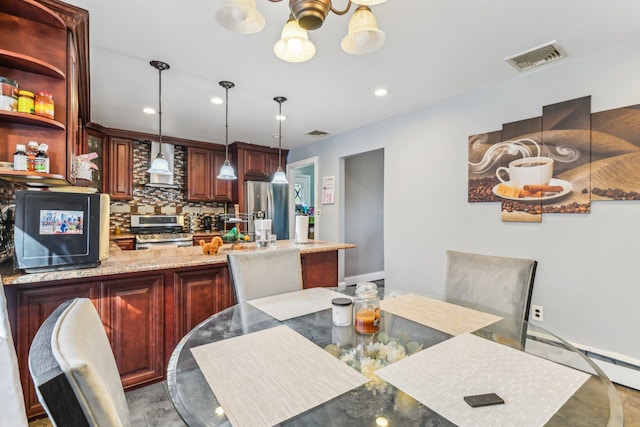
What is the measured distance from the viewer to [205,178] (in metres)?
4.98

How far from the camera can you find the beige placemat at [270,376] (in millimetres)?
718

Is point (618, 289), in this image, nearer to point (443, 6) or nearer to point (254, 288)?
point (443, 6)

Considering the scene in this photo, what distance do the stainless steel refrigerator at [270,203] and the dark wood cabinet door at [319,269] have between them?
2.01 meters

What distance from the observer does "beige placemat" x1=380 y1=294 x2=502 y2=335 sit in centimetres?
123

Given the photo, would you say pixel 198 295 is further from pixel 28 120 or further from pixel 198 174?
pixel 198 174

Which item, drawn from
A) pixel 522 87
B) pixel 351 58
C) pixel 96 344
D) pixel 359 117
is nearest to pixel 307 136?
pixel 359 117

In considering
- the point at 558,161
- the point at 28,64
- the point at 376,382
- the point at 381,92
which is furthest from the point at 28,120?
the point at 558,161

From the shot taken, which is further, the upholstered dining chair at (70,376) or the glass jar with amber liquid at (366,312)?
the glass jar with amber liquid at (366,312)

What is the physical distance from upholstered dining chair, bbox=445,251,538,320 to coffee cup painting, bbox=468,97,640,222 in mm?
1146

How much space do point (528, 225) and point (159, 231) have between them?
4.67 meters

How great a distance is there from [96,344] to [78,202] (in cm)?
126

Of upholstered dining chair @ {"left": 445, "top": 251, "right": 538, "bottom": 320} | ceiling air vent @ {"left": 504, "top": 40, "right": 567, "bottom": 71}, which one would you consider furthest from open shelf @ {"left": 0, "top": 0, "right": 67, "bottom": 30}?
ceiling air vent @ {"left": 504, "top": 40, "right": 567, "bottom": 71}

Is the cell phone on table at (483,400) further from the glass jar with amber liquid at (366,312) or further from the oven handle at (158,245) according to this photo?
the oven handle at (158,245)

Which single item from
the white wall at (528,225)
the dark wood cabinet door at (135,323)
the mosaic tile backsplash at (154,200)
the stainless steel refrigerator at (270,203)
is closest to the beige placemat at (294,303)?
the dark wood cabinet door at (135,323)
